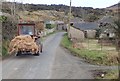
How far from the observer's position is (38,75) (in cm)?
1720

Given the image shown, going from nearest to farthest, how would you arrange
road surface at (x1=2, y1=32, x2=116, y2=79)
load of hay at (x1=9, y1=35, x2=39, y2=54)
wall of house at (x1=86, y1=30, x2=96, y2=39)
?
road surface at (x1=2, y1=32, x2=116, y2=79) < load of hay at (x1=9, y1=35, x2=39, y2=54) < wall of house at (x1=86, y1=30, x2=96, y2=39)

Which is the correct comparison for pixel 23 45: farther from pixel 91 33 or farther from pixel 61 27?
pixel 61 27

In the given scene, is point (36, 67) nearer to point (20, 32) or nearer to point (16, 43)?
point (16, 43)

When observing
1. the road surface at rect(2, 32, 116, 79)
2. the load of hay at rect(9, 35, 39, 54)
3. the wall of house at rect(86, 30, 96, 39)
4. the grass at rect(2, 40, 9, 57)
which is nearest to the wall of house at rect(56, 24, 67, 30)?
the wall of house at rect(86, 30, 96, 39)

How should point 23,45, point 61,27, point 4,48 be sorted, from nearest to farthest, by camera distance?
1. point 23,45
2. point 4,48
3. point 61,27

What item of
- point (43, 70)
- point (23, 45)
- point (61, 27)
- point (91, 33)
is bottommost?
point (61, 27)

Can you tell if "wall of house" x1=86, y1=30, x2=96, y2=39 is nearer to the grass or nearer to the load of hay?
A: the grass

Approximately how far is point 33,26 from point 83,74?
1188 cm

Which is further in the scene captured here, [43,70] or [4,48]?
[4,48]

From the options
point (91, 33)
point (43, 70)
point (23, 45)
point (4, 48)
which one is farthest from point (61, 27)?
point (43, 70)

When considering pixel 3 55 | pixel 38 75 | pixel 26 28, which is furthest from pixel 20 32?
pixel 38 75

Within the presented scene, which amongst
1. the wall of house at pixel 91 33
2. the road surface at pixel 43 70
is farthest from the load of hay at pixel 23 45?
the wall of house at pixel 91 33

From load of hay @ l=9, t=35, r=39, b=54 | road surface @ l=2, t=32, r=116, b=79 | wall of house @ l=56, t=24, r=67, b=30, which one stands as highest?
load of hay @ l=9, t=35, r=39, b=54

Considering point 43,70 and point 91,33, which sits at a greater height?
point 43,70
